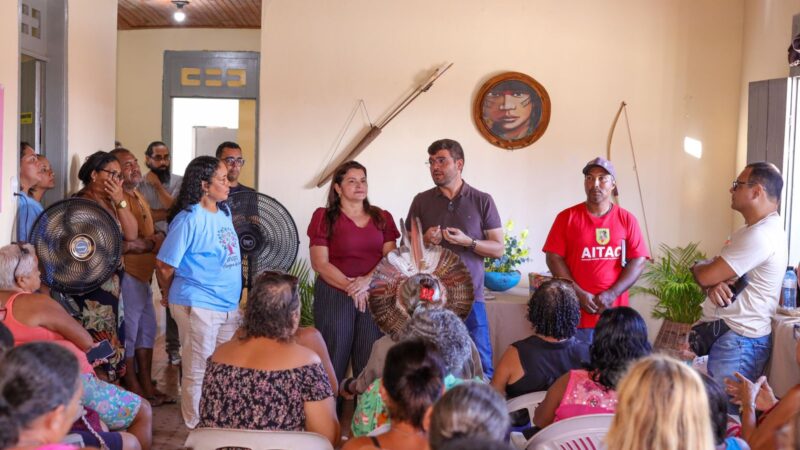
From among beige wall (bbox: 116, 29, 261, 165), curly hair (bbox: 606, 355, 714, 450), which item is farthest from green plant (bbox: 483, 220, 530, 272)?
beige wall (bbox: 116, 29, 261, 165)

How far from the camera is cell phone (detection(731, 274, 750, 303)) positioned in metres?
3.58

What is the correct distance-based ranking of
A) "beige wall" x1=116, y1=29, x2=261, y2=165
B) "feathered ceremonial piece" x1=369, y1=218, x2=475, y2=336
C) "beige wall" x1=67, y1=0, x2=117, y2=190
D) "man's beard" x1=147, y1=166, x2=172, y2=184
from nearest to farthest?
"feathered ceremonial piece" x1=369, y1=218, x2=475, y2=336 → "beige wall" x1=67, y1=0, x2=117, y2=190 → "man's beard" x1=147, y1=166, x2=172, y2=184 → "beige wall" x1=116, y1=29, x2=261, y2=165

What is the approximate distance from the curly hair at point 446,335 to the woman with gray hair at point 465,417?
83 centimetres

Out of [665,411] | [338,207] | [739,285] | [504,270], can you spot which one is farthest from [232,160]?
[665,411]

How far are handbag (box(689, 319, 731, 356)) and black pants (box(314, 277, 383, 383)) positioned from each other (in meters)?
1.44

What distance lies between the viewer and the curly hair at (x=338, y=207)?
4211 millimetres

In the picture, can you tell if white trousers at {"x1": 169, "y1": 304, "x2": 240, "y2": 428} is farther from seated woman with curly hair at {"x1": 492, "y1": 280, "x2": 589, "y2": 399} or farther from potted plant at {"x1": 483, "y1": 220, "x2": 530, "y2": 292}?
potted plant at {"x1": 483, "y1": 220, "x2": 530, "y2": 292}

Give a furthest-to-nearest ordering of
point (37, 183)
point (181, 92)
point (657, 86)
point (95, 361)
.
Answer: point (181, 92) < point (657, 86) < point (37, 183) < point (95, 361)

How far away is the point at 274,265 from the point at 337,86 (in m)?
2.12

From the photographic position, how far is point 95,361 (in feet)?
11.2

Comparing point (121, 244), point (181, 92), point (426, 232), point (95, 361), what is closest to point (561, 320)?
point (426, 232)

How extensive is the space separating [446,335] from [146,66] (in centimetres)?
858

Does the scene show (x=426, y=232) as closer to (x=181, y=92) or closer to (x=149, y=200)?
(x=149, y=200)

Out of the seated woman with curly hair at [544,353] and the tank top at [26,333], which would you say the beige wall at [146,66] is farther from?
the seated woman with curly hair at [544,353]
